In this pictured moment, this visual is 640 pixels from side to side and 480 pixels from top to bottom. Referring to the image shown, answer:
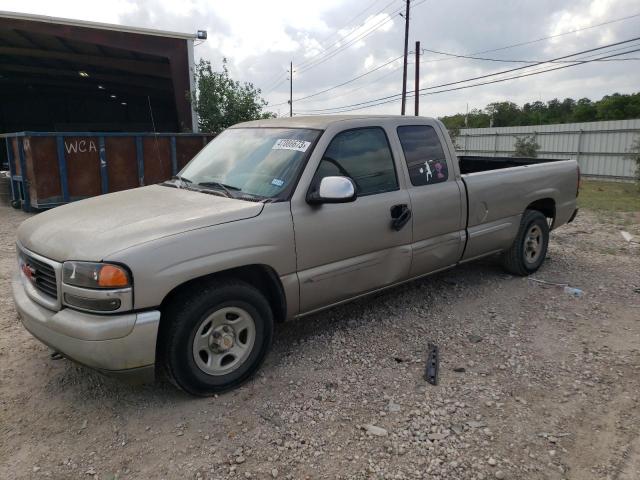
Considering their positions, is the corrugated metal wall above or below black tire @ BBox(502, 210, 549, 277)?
above

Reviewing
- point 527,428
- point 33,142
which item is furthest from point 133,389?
point 33,142

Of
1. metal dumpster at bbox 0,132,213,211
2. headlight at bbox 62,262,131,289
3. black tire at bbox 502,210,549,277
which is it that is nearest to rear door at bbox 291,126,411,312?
headlight at bbox 62,262,131,289

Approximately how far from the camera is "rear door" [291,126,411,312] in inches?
141

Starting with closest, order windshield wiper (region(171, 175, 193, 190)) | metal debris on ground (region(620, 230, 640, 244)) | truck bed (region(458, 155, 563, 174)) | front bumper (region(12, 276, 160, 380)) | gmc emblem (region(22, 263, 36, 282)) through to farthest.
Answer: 1. front bumper (region(12, 276, 160, 380))
2. gmc emblem (region(22, 263, 36, 282))
3. windshield wiper (region(171, 175, 193, 190))
4. truck bed (region(458, 155, 563, 174))
5. metal debris on ground (region(620, 230, 640, 244))

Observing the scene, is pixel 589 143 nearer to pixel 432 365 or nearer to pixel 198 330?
pixel 432 365

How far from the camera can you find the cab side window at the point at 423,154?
172 inches

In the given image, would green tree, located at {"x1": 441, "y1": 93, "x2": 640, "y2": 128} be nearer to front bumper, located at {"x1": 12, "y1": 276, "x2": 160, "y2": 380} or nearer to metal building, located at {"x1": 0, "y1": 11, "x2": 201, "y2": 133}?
metal building, located at {"x1": 0, "y1": 11, "x2": 201, "y2": 133}

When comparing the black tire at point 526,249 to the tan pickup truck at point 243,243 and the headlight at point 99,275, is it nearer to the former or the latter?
the tan pickup truck at point 243,243

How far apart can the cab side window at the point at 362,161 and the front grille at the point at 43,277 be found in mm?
1833

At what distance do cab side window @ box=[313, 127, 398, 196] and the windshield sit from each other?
191mm

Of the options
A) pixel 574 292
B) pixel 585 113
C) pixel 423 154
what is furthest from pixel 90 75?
pixel 585 113

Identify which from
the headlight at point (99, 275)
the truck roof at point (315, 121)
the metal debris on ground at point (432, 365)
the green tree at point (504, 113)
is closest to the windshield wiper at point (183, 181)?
the truck roof at point (315, 121)

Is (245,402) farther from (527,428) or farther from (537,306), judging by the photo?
(537,306)

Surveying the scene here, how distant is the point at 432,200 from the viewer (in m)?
4.42
